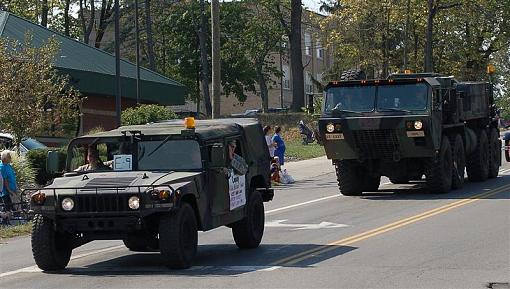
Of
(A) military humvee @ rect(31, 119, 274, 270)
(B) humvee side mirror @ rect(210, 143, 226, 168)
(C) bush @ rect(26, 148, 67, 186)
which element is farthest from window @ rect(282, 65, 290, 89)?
(B) humvee side mirror @ rect(210, 143, 226, 168)

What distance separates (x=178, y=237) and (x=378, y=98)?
1153 cm

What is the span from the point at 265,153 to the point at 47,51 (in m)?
15.0

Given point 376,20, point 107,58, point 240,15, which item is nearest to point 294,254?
point 107,58

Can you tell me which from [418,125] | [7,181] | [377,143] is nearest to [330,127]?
[377,143]

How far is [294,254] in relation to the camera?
13.7 m

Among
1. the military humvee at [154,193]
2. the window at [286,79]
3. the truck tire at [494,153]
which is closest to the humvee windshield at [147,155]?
the military humvee at [154,193]

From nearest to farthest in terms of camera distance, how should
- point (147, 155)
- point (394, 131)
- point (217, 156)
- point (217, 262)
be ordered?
point (147, 155) < point (217, 156) < point (217, 262) < point (394, 131)

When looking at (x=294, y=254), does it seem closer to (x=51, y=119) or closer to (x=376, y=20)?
(x=51, y=119)

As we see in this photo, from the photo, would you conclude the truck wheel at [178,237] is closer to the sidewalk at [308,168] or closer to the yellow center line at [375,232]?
the yellow center line at [375,232]

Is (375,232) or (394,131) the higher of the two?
(394,131)

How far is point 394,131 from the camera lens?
21.9 m

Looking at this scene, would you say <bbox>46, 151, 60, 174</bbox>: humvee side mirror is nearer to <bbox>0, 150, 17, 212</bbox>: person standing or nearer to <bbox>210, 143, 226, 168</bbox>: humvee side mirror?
<bbox>210, 143, 226, 168</bbox>: humvee side mirror

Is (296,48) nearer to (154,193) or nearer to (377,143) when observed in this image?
(377,143)

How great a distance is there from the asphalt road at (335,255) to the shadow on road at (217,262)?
0.5 inches
